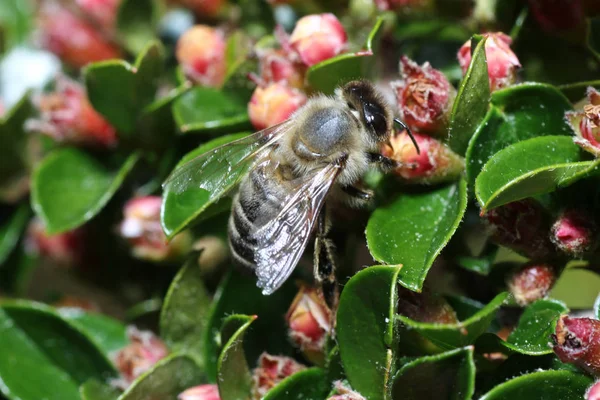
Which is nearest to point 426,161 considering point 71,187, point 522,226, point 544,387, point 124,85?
point 522,226

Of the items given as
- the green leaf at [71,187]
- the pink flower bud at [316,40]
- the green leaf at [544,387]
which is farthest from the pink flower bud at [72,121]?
the green leaf at [544,387]

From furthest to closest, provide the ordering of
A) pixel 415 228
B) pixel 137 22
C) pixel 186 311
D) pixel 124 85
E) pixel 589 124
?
1. pixel 137 22
2. pixel 124 85
3. pixel 186 311
4. pixel 415 228
5. pixel 589 124

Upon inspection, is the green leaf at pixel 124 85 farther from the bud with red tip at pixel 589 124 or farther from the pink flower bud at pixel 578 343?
the pink flower bud at pixel 578 343

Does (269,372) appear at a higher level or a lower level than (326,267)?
lower

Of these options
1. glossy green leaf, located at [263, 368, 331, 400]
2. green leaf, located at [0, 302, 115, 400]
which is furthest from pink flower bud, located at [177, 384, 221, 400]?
green leaf, located at [0, 302, 115, 400]

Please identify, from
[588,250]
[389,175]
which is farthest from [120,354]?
[588,250]

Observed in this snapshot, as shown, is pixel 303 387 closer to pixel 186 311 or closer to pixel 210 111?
pixel 186 311

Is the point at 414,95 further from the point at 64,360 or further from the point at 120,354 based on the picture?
the point at 64,360
